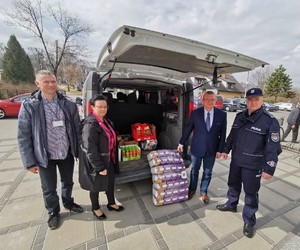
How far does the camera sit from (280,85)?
32.1m

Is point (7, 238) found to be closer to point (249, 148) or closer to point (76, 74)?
point (249, 148)

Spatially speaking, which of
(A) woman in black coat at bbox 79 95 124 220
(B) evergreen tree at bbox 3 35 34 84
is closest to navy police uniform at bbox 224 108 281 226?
(A) woman in black coat at bbox 79 95 124 220

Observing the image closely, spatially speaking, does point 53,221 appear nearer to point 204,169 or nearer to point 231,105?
point 204,169

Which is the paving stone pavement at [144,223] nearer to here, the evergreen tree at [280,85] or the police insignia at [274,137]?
the police insignia at [274,137]

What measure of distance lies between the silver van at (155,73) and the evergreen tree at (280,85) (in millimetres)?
36945

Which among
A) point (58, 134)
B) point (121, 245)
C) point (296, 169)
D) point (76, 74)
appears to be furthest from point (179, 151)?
point (76, 74)

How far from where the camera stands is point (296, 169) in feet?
13.2

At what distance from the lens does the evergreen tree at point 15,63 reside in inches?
864

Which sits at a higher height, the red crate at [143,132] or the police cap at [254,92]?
the police cap at [254,92]

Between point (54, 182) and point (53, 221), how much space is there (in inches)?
18.5

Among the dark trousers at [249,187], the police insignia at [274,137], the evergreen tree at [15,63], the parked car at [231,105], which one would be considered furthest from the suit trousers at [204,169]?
the evergreen tree at [15,63]

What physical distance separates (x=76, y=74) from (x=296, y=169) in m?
40.2

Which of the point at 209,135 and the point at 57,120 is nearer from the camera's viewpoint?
the point at 57,120

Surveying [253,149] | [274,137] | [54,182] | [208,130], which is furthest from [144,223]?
[274,137]
